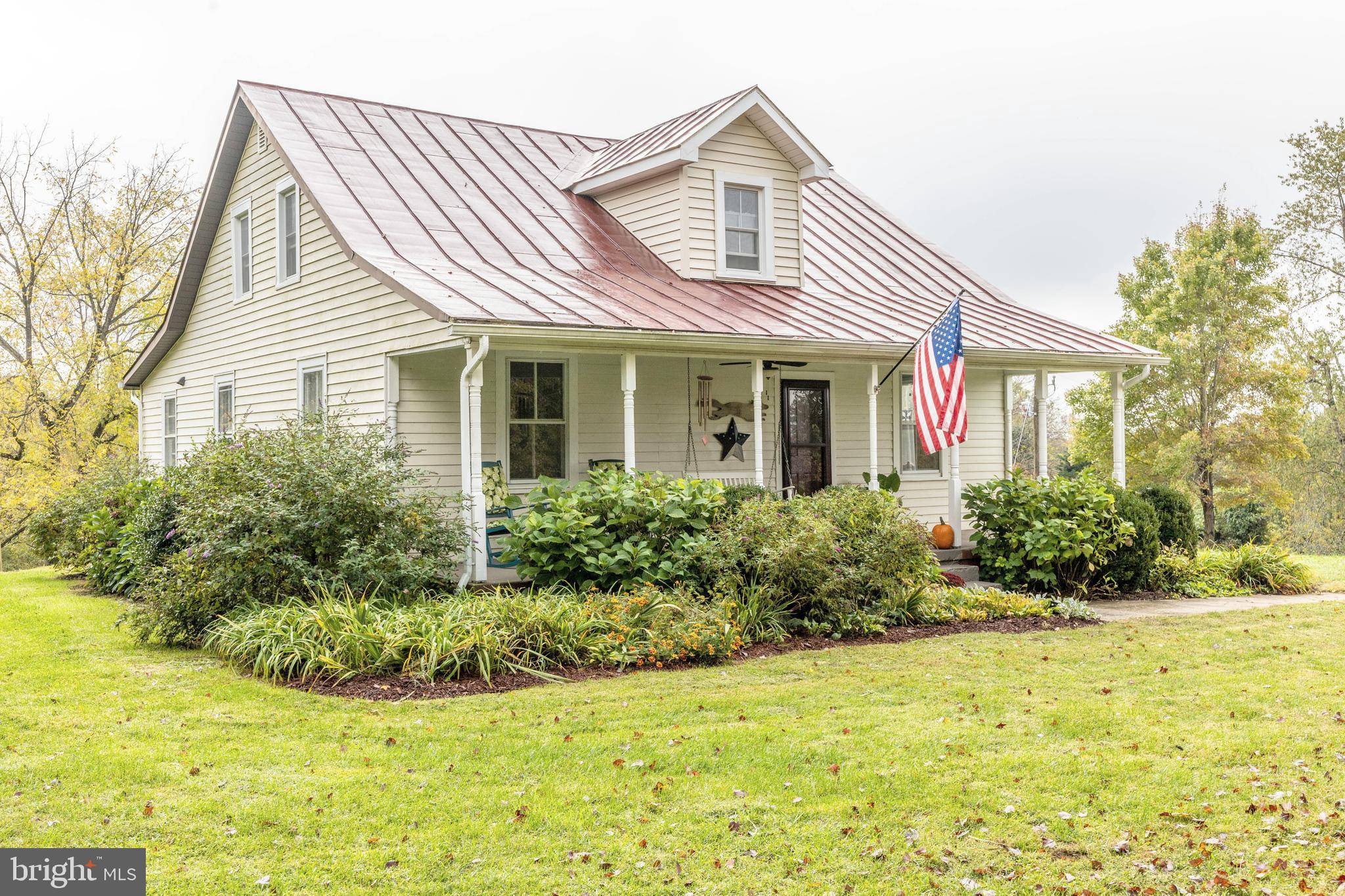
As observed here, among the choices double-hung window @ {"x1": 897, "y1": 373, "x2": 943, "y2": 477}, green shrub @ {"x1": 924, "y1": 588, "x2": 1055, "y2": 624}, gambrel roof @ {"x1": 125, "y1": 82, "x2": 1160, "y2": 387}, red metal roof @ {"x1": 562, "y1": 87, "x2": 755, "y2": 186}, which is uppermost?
red metal roof @ {"x1": 562, "y1": 87, "x2": 755, "y2": 186}

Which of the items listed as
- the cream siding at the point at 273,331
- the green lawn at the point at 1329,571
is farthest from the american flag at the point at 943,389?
the green lawn at the point at 1329,571

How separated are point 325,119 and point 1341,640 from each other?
13.4 m

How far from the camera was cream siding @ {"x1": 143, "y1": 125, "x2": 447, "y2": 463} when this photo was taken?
1208 centimetres

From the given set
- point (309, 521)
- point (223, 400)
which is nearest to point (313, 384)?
point (223, 400)

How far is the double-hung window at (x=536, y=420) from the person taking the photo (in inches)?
486

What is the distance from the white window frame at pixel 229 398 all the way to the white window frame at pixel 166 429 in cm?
224

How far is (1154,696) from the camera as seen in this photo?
7.44 m

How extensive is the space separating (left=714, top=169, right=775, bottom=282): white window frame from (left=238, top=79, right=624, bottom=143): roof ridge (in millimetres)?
3306

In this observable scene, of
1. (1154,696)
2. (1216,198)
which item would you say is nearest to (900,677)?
(1154,696)

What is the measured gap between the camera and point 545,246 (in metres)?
13.5

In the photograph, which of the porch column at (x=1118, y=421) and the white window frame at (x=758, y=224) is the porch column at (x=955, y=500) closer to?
the porch column at (x=1118, y=421)

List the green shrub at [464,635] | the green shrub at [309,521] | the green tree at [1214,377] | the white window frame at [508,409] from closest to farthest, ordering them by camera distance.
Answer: the green shrub at [464,635]
the green shrub at [309,521]
the white window frame at [508,409]
the green tree at [1214,377]

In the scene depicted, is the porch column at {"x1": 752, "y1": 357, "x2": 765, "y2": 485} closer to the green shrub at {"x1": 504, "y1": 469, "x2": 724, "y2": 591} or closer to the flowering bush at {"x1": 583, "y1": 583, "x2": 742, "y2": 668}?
the green shrub at {"x1": 504, "y1": 469, "x2": 724, "y2": 591}

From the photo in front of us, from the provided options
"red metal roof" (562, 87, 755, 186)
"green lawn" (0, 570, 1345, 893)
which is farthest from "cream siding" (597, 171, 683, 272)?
"green lawn" (0, 570, 1345, 893)
